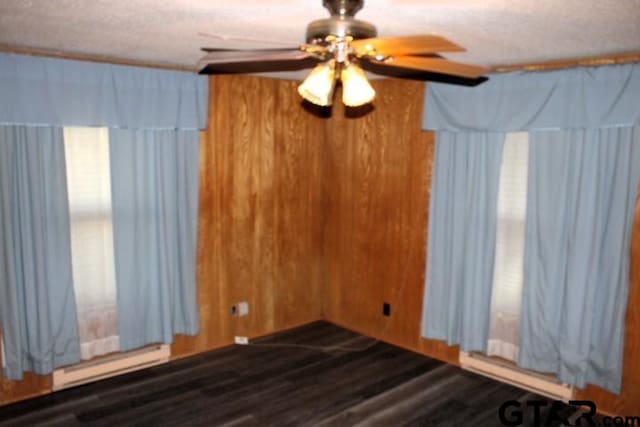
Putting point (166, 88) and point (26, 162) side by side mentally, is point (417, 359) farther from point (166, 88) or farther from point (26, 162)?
point (26, 162)

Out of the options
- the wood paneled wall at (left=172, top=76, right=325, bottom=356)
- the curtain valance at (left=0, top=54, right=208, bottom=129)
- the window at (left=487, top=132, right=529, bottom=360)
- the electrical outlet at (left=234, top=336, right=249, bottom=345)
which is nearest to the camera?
the curtain valance at (left=0, top=54, right=208, bottom=129)

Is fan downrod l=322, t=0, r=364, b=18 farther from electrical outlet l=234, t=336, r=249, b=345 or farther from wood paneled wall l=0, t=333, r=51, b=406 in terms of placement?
electrical outlet l=234, t=336, r=249, b=345

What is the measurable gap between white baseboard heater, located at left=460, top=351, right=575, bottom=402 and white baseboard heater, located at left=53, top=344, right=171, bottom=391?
2.30m

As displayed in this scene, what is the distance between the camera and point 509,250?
363 cm

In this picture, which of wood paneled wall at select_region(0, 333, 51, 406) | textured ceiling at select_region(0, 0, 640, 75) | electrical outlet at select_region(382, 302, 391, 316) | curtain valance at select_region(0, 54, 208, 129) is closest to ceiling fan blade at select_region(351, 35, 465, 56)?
textured ceiling at select_region(0, 0, 640, 75)

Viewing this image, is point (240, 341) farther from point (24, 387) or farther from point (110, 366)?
point (24, 387)

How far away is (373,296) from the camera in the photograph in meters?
4.52

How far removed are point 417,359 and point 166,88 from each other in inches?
110

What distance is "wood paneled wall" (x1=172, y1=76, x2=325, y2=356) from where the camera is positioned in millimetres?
4098

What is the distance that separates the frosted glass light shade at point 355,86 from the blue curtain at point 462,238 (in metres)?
1.85

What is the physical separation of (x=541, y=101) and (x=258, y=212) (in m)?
2.32

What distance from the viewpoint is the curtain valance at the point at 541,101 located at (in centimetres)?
299

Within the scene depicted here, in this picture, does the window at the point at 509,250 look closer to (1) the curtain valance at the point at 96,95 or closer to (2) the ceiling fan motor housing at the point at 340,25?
(2) the ceiling fan motor housing at the point at 340,25

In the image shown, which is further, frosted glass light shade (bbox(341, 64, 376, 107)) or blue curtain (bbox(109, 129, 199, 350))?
blue curtain (bbox(109, 129, 199, 350))
